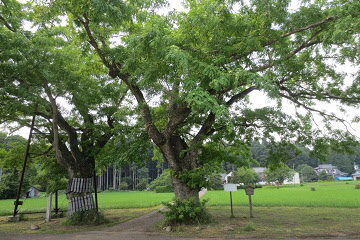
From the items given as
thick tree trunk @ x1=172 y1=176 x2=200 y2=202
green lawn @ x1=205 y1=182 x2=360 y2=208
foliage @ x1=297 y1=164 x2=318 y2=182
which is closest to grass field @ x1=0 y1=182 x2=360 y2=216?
green lawn @ x1=205 y1=182 x2=360 y2=208

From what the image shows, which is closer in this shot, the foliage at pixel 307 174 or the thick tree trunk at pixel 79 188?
the thick tree trunk at pixel 79 188

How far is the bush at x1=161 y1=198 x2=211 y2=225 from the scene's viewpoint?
9.21 meters

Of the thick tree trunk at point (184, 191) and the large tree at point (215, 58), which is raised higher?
the large tree at point (215, 58)

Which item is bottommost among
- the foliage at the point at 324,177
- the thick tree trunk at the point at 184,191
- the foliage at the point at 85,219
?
the foliage at the point at 324,177

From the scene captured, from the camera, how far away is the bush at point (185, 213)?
363 inches

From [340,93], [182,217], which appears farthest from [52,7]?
[340,93]

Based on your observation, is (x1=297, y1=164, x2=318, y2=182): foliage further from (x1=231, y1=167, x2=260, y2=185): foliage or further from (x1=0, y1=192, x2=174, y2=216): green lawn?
(x1=0, y1=192, x2=174, y2=216): green lawn

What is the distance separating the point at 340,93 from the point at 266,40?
14.0 feet

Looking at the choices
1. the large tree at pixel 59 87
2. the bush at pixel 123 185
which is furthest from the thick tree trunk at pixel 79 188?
the bush at pixel 123 185

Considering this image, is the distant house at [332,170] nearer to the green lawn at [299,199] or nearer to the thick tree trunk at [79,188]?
the green lawn at [299,199]

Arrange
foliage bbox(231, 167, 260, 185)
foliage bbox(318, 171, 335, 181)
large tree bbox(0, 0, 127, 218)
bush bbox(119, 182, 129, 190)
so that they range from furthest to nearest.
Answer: foliage bbox(318, 171, 335, 181)
bush bbox(119, 182, 129, 190)
foliage bbox(231, 167, 260, 185)
large tree bbox(0, 0, 127, 218)

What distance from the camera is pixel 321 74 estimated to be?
10430 mm

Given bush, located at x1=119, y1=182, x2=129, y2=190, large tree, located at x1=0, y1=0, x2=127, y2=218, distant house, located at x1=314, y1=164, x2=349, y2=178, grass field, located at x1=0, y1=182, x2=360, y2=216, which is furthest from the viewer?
distant house, located at x1=314, y1=164, x2=349, y2=178

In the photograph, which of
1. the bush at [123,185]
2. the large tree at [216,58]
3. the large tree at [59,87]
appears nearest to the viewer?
the large tree at [216,58]
